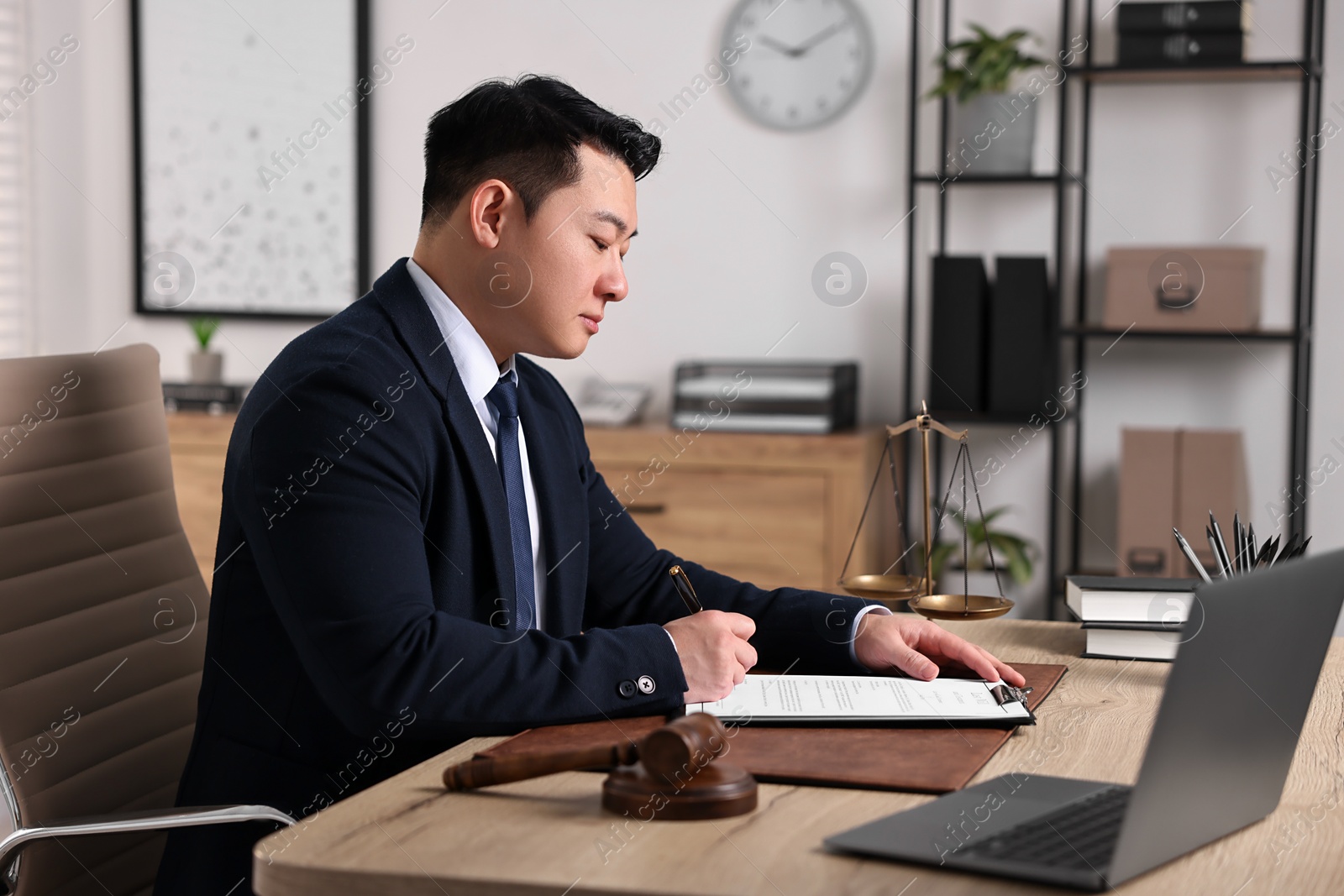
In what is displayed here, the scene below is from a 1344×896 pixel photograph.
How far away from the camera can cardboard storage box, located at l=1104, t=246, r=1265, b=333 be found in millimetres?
3010

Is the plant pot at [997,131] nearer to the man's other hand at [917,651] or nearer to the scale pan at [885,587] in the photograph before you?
the scale pan at [885,587]

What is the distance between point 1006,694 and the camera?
125 cm

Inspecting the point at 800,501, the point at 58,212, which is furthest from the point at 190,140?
the point at 800,501

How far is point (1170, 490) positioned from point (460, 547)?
7.13 feet

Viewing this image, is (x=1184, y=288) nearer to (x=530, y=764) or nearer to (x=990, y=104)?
(x=990, y=104)

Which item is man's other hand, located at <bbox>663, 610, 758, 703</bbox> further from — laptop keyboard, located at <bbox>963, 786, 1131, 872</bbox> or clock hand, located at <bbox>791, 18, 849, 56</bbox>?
clock hand, located at <bbox>791, 18, 849, 56</bbox>

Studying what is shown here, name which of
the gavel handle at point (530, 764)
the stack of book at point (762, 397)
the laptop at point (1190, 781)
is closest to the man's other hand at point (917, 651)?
the laptop at point (1190, 781)

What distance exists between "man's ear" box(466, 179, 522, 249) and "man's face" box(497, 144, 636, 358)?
0.01m

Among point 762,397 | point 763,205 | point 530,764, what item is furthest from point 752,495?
point 530,764

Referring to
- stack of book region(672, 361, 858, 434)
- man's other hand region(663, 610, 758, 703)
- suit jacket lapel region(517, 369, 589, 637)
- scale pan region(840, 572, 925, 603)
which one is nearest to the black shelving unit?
stack of book region(672, 361, 858, 434)

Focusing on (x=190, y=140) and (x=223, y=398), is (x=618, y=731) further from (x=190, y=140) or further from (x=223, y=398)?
(x=190, y=140)

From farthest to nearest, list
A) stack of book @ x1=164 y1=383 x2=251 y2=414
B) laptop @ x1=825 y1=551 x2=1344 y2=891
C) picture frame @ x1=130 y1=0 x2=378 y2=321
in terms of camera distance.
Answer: picture frame @ x1=130 y1=0 x2=378 y2=321
stack of book @ x1=164 y1=383 x2=251 y2=414
laptop @ x1=825 y1=551 x2=1344 y2=891

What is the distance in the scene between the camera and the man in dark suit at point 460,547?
119 cm

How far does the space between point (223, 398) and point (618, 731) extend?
2.63m
